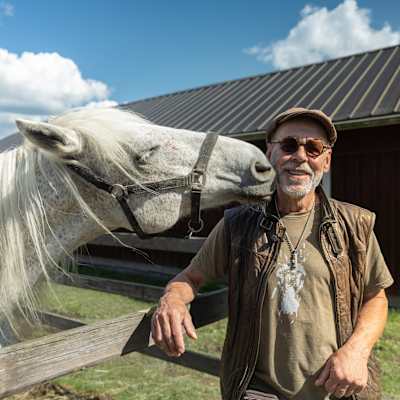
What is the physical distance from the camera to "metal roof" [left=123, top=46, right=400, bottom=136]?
679 centimetres

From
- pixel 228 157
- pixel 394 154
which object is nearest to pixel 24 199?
pixel 228 157

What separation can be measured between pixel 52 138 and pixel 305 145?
41.8 inches

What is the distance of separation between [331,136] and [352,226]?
0.39 m

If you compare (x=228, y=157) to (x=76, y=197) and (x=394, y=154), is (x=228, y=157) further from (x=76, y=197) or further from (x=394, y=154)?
(x=394, y=154)

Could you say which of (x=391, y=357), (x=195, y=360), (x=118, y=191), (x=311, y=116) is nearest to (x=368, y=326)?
(x=311, y=116)

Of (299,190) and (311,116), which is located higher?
(311,116)

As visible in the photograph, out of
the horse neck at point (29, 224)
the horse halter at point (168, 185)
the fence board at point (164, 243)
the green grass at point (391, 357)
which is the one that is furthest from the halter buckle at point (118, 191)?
the green grass at point (391, 357)

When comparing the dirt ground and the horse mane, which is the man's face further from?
the dirt ground

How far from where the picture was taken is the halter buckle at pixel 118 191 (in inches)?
73.4

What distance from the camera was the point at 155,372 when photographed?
4074 mm

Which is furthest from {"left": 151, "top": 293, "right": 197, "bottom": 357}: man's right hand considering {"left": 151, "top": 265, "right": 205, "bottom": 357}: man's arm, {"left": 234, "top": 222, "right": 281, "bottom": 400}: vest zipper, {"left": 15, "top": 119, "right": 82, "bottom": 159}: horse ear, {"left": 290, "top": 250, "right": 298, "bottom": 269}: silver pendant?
{"left": 15, "top": 119, "right": 82, "bottom": 159}: horse ear

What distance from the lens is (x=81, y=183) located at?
1868 millimetres

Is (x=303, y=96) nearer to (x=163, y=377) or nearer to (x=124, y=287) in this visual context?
(x=124, y=287)

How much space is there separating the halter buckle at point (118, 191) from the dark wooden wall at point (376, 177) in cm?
606
